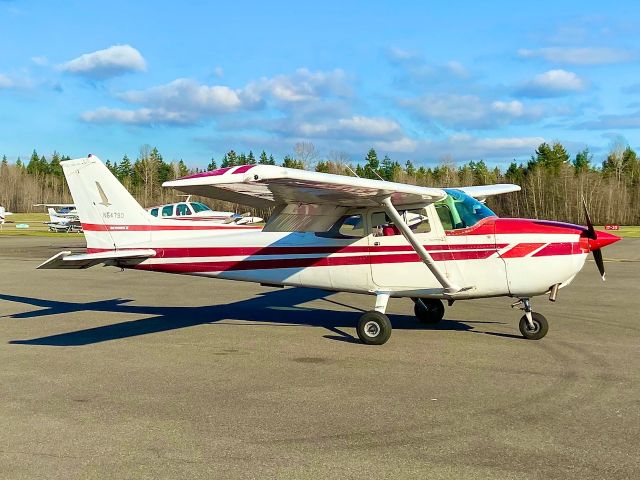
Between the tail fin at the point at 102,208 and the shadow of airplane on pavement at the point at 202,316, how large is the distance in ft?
4.80

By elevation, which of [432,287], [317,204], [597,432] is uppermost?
[317,204]

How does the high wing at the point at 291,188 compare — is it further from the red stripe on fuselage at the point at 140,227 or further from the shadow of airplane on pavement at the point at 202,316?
the shadow of airplane on pavement at the point at 202,316

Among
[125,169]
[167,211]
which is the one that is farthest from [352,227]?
[125,169]

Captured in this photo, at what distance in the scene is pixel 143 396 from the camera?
20.5ft

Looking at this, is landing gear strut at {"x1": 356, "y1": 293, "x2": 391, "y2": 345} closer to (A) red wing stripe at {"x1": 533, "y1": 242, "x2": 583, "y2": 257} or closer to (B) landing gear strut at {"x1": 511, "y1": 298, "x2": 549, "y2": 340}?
(B) landing gear strut at {"x1": 511, "y1": 298, "x2": 549, "y2": 340}

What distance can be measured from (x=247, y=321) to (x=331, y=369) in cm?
381

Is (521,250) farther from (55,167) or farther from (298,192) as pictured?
(55,167)

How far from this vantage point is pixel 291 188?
7.60 meters

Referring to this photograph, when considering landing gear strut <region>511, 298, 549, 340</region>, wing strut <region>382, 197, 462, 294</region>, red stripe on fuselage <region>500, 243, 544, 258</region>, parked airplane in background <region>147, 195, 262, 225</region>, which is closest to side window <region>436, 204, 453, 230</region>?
wing strut <region>382, 197, 462, 294</region>

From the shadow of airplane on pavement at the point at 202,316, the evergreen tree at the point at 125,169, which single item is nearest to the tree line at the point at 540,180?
the evergreen tree at the point at 125,169

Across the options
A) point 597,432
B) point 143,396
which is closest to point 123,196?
point 143,396

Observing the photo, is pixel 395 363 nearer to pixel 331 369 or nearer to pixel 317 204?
pixel 331 369

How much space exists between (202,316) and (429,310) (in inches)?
161

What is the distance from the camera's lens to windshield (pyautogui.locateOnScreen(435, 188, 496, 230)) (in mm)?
9070
